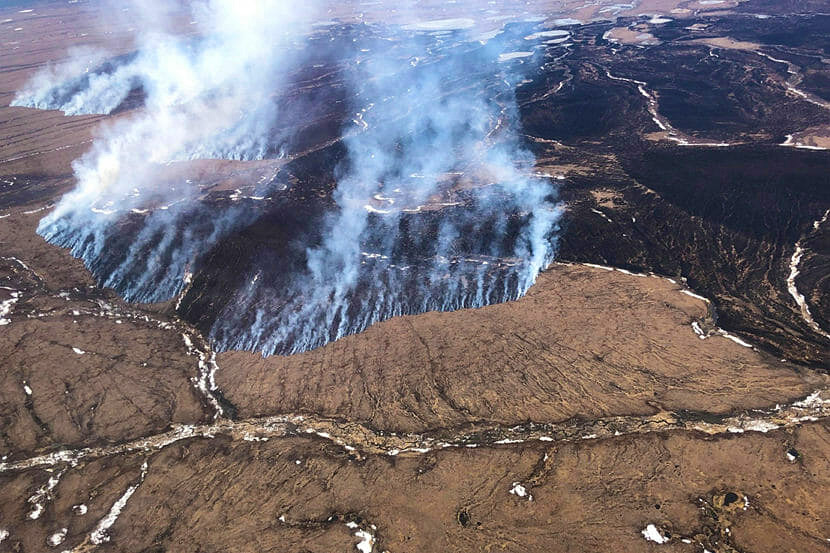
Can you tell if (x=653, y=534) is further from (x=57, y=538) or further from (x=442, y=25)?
(x=442, y=25)

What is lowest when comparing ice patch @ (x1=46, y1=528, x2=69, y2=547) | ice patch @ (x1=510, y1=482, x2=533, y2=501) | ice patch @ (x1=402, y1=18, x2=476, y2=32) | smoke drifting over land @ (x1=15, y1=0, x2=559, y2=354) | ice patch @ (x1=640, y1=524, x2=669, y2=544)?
ice patch @ (x1=640, y1=524, x2=669, y2=544)

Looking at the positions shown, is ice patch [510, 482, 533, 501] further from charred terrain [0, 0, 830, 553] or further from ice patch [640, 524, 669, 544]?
ice patch [640, 524, 669, 544]

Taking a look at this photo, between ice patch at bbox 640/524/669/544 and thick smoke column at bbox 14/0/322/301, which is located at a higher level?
thick smoke column at bbox 14/0/322/301

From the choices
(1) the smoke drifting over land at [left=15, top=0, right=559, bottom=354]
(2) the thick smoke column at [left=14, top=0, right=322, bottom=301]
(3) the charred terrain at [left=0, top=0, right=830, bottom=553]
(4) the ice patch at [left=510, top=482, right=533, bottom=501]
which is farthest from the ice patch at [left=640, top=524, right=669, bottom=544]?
(2) the thick smoke column at [left=14, top=0, right=322, bottom=301]

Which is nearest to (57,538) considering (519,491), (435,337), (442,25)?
(519,491)

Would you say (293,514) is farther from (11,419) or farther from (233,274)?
(233,274)

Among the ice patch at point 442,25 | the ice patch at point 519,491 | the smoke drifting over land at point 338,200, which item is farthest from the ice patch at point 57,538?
the ice patch at point 442,25

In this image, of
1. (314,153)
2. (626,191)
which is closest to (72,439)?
(314,153)
